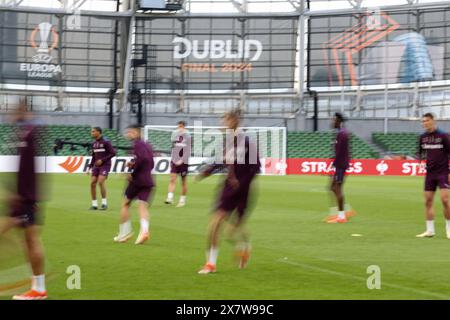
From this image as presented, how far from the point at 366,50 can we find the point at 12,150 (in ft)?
183

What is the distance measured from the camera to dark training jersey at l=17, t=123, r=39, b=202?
8828 mm

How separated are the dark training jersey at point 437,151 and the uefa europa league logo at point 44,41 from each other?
166 ft

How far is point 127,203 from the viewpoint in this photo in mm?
14789

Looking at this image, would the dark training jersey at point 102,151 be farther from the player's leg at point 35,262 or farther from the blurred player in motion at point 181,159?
the player's leg at point 35,262

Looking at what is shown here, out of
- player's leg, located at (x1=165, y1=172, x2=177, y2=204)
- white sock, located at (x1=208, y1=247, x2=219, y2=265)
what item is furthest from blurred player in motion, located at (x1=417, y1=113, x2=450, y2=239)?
player's leg, located at (x1=165, y1=172, x2=177, y2=204)

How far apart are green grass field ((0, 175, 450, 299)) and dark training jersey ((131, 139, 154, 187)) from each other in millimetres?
1019

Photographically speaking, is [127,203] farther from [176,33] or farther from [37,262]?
[176,33]

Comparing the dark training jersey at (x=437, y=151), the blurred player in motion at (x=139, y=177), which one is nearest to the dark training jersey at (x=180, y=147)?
the blurred player in motion at (x=139, y=177)

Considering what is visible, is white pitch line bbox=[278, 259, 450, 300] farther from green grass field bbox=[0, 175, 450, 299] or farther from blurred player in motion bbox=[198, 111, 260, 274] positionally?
blurred player in motion bbox=[198, 111, 260, 274]

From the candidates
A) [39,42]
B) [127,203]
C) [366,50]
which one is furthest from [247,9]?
[127,203]

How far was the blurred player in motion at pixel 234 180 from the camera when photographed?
36.1ft

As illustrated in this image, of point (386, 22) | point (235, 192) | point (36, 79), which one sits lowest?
point (235, 192)
